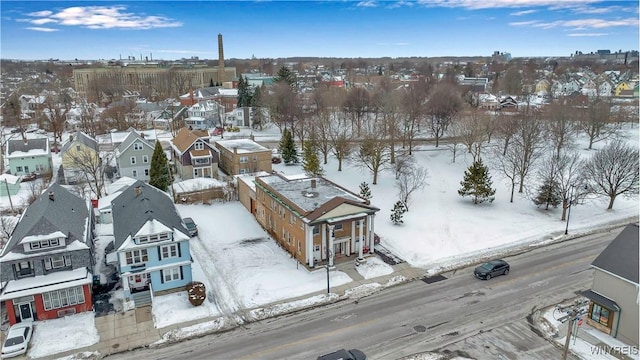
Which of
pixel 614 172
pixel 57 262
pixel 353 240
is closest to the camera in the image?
pixel 57 262

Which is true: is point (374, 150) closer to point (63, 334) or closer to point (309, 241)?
point (309, 241)

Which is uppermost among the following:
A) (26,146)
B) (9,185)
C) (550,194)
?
(26,146)

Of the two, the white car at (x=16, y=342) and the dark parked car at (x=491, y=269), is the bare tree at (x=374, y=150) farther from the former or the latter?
the white car at (x=16, y=342)

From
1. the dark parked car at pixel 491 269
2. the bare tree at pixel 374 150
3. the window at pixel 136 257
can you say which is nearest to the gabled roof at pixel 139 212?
the window at pixel 136 257

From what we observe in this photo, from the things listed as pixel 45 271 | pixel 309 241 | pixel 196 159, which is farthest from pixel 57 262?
pixel 196 159

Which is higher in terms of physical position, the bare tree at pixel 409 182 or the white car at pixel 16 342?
the bare tree at pixel 409 182

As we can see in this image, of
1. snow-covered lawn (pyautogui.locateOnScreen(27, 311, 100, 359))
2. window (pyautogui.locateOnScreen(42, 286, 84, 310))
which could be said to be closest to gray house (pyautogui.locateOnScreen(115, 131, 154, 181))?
window (pyautogui.locateOnScreen(42, 286, 84, 310))

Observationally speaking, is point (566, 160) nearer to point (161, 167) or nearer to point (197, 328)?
point (197, 328)
